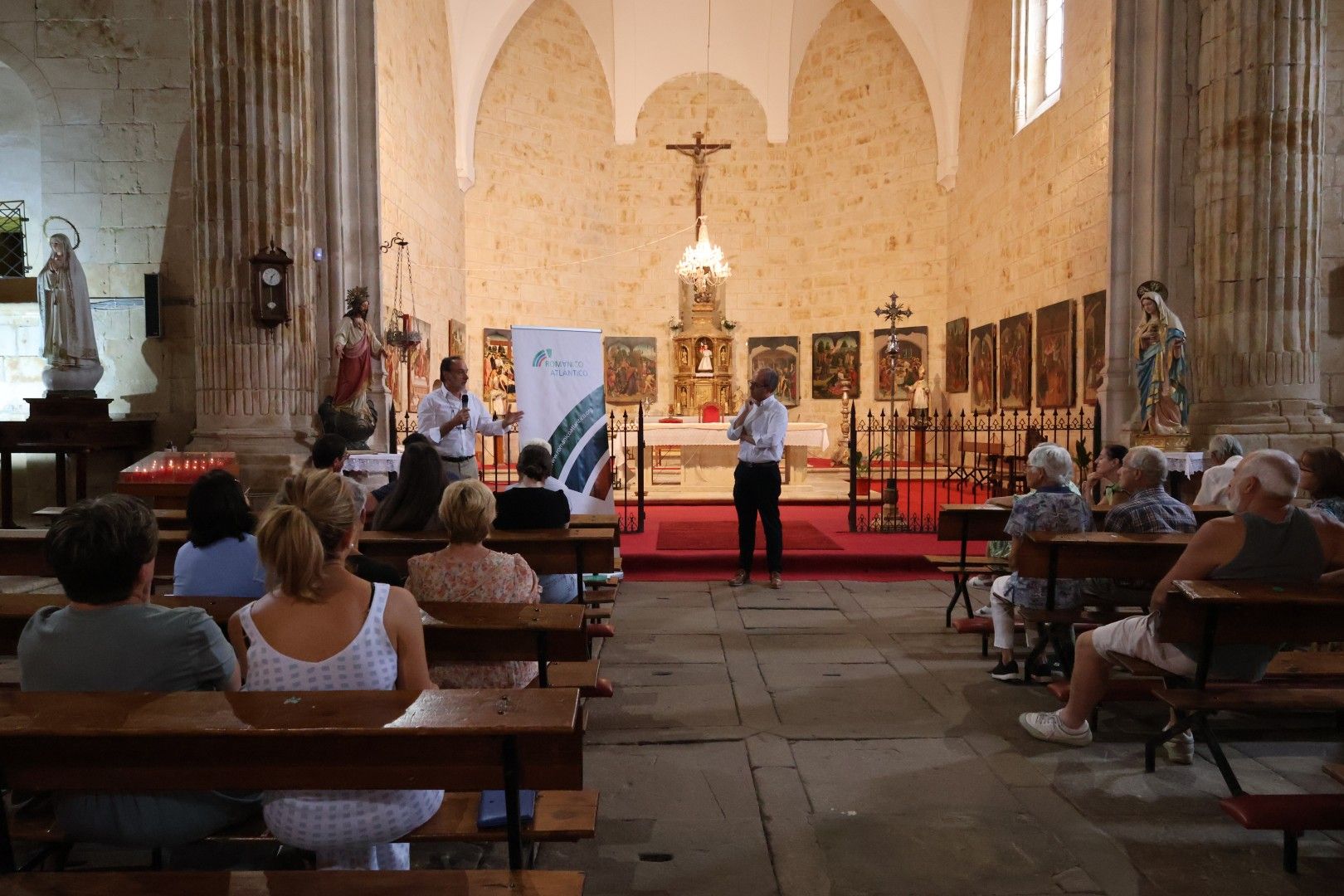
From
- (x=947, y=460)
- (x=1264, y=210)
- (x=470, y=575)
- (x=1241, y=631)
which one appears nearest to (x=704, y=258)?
(x=947, y=460)

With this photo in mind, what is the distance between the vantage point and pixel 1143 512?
417 cm

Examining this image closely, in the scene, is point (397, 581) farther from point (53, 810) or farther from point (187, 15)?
point (187, 15)

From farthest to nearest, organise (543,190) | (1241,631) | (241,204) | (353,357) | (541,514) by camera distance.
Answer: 1. (543,190)
2. (353,357)
3. (241,204)
4. (541,514)
5. (1241,631)

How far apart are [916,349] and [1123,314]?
7914mm

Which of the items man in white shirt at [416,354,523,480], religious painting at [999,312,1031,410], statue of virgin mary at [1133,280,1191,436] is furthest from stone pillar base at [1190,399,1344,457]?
man in white shirt at [416,354,523,480]

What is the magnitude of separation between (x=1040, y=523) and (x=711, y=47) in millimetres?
17155

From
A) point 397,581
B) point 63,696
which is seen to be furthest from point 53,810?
point 397,581

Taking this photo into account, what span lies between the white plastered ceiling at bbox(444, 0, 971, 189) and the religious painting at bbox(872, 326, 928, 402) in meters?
2.77

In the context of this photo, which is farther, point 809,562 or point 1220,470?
point 809,562

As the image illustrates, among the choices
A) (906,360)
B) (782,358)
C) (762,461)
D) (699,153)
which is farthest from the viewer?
(782,358)

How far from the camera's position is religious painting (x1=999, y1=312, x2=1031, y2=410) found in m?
13.0

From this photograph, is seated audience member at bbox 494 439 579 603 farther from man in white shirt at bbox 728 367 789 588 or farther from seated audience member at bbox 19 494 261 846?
man in white shirt at bbox 728 367 789 588

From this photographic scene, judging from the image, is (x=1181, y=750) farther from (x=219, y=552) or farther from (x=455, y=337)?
(x=455, y=337)

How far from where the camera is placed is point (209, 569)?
320 centimetres
